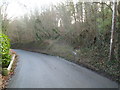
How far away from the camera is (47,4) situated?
1841 cm

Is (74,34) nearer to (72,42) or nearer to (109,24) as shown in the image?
(72,42)

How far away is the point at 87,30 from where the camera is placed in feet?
33.3

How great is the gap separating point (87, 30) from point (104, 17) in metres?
2.09

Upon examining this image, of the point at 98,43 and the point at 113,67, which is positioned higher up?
the point at 98,43

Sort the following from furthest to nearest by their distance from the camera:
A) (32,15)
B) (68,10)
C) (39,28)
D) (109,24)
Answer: (32,15) < (39,28) < (68,10) < (109,24)

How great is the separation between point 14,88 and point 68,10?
1134 cm

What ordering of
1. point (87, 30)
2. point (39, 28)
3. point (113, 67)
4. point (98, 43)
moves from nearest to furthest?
point (113, 67), point (98, 43), point (87, 30), point (39, 28)

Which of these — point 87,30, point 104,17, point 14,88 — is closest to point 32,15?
point 87,30

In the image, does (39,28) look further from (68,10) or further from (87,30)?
(87,30)

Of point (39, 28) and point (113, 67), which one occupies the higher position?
point (39, 28)

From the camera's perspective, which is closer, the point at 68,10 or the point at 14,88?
the point at 14,88

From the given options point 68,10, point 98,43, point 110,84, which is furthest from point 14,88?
point 68,10

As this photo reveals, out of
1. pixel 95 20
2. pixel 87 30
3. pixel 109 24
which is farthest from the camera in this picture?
pixel 87 30

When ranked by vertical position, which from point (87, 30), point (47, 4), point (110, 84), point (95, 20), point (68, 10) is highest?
point (47, 4)
